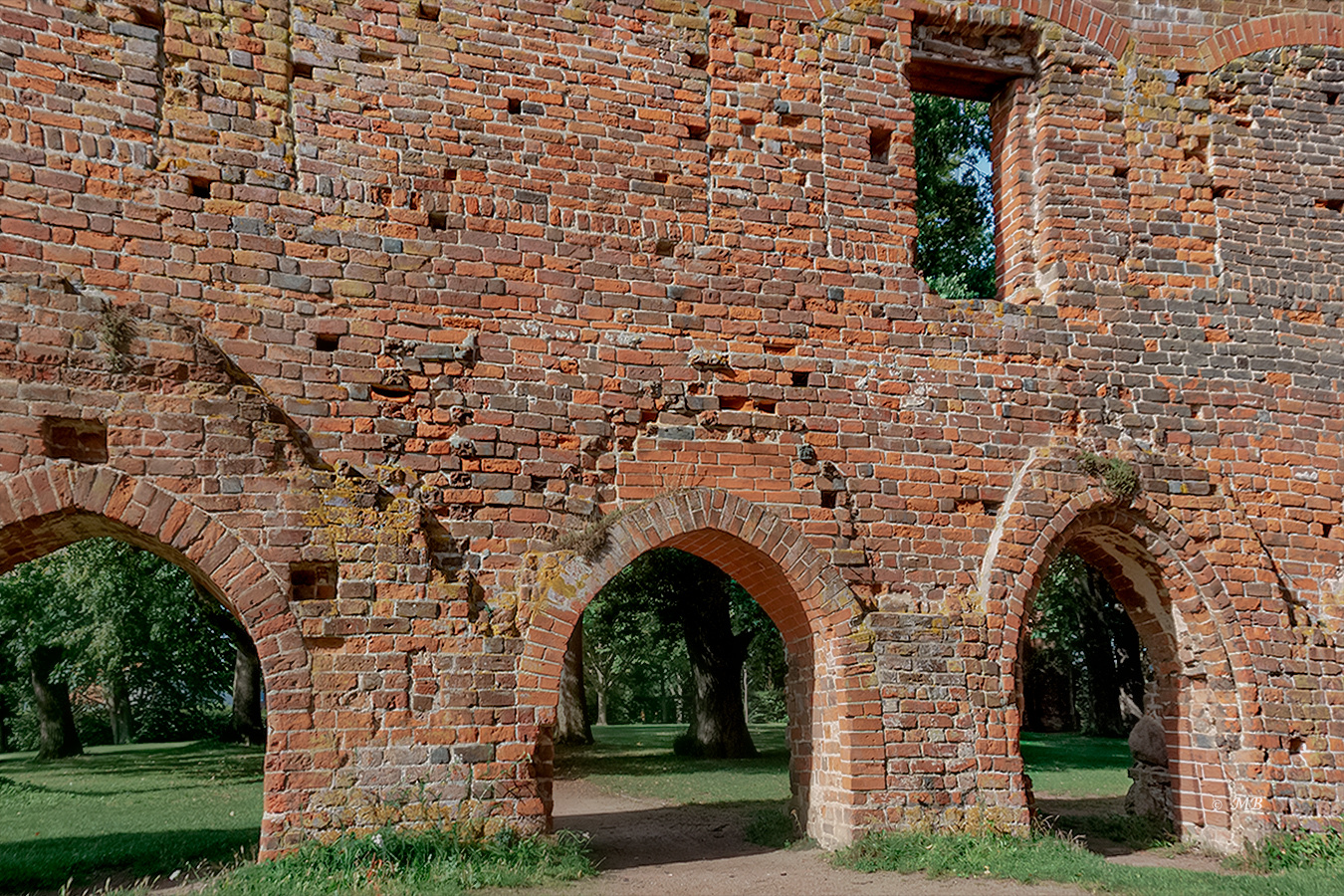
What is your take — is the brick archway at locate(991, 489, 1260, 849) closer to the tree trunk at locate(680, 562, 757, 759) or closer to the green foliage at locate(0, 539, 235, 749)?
the tree trunk at locate(680, 562, 757, 759)

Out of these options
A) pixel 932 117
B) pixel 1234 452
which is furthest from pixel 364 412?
pixel 932 117

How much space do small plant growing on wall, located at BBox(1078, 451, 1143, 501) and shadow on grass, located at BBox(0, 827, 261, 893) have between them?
7138 millimetres

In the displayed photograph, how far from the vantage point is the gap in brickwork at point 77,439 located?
5969 mm

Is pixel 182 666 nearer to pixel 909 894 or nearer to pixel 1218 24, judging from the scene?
pixel 909 894

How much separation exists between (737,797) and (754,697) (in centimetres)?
2532

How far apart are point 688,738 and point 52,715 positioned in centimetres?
1358

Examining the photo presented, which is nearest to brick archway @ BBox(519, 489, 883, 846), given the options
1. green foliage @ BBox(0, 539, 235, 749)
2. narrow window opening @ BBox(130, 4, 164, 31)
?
narrow window opening @ BBox(130, 4, 164, 31)

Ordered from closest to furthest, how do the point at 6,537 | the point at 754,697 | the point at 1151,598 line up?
the point at 6,537
the point at 1151,598
the point at 754,697

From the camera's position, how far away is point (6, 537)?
20.0ft

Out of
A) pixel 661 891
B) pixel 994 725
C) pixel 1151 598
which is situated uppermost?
pixel 1151 598

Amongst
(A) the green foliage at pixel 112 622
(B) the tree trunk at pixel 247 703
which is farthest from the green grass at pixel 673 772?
(A) the green foliage at pixel 112 622

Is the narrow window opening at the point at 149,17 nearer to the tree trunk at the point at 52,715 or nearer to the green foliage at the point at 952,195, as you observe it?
the green foliage at the point at 952,195

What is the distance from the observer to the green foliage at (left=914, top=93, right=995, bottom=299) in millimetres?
18250

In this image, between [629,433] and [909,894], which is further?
[629,433]
